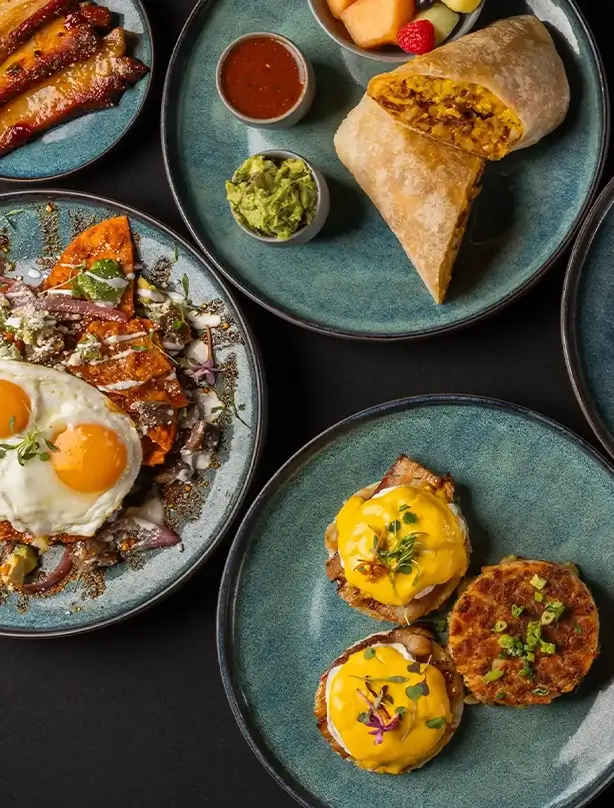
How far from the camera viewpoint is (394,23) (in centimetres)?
425

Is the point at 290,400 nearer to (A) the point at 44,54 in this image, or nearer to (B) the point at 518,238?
(B) the point at 518,238

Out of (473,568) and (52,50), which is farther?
(52,50)

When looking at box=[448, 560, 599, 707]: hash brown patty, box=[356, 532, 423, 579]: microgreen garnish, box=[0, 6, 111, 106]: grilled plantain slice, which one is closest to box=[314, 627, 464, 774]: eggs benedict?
box=[448, 560, 599, 707]: hash brown patty

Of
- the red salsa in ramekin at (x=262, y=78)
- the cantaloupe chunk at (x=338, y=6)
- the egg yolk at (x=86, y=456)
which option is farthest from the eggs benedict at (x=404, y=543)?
the cantaloupe chunk at (x=338, y=6)

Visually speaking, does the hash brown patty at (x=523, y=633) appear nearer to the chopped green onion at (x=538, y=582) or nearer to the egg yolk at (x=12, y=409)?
the chopped green onion at (x=538, y=582)

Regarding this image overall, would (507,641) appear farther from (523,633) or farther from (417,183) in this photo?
(417,183)

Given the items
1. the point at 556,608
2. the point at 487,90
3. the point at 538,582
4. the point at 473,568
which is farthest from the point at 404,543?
the point at 487,90

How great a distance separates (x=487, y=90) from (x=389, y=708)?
2.67 meters

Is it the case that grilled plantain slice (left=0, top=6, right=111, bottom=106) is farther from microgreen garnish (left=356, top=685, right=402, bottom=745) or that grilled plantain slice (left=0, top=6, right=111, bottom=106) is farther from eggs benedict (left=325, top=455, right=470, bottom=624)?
microgreen garnish (left=356, top=685, right=402, bottom=745)

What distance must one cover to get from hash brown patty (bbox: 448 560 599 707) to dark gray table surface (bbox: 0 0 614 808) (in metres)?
0.78

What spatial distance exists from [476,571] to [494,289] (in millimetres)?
1256

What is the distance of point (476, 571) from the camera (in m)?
4.34

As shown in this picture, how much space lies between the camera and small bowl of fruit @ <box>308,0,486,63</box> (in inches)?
167

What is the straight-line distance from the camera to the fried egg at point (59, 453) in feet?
14.6
